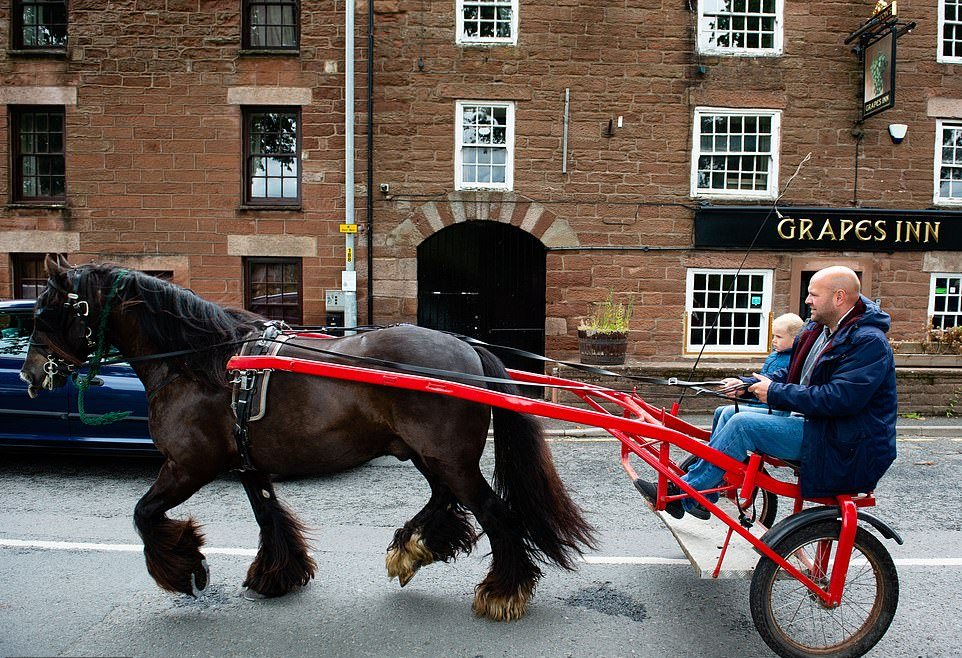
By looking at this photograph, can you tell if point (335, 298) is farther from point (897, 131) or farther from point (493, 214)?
point (897, 131)

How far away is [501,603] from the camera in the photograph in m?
3.62

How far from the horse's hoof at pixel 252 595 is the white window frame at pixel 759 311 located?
31.0 feet

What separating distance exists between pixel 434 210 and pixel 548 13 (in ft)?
12.9

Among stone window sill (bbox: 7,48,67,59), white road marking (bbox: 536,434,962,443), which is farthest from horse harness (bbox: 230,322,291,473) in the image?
stone window sill (bbox: 7,48,67,59)

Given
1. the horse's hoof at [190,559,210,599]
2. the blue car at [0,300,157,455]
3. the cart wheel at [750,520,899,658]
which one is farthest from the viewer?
the blue car at [0,300,157,455]

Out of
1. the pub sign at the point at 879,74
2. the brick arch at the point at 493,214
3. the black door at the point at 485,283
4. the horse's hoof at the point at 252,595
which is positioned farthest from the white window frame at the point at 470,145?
the horse's hoof at the point at 252,595

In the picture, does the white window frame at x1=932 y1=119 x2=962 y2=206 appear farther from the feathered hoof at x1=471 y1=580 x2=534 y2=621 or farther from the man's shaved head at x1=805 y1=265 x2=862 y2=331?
the feathered hoof at x1=471 y1=580 x2=534 y2=621

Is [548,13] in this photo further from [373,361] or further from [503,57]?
[373,361]

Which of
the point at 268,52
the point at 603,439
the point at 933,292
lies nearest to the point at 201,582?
the point at 603,439

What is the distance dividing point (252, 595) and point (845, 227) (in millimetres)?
11535

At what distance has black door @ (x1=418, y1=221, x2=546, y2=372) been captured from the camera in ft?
38.9

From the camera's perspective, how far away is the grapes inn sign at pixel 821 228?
1159cm

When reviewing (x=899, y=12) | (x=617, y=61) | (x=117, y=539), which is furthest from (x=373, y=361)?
(x=899, y=12)

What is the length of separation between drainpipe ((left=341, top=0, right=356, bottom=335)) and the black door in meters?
1.34
